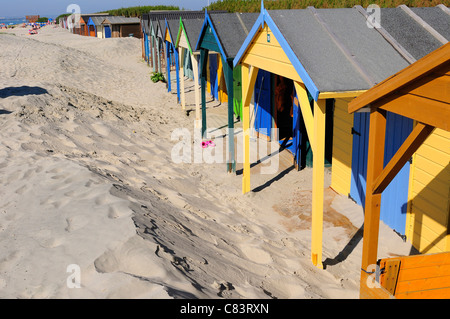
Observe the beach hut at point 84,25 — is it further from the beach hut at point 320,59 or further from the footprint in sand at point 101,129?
the beach hut at point 320,59

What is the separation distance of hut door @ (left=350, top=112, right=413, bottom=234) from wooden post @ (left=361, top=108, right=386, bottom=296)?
2296mm

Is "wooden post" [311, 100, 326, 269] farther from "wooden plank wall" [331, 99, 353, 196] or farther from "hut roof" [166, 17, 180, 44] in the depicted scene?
"hut roof" [166, 17, 180, 44]

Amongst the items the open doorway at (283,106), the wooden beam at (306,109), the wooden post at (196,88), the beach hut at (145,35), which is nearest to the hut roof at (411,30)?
the wooden beam at (306,109)

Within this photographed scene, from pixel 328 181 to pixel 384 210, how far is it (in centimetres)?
189

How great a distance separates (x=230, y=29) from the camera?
8.80 meters

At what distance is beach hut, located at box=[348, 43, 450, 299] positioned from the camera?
2.75 m

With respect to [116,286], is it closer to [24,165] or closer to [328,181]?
[24,165]

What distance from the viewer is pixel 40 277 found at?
143 inches

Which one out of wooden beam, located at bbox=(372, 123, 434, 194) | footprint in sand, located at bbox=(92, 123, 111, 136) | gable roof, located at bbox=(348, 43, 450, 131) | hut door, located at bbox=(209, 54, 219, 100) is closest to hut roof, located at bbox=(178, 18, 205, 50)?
hut door, located at bbox=(209, 54, 219, 100)

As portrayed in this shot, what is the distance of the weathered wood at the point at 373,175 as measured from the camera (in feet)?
11.5

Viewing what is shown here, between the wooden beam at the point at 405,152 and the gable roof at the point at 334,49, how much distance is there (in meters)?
1.34

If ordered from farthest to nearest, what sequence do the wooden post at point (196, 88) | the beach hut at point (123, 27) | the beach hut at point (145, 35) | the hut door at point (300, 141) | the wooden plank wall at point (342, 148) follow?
the beach hut at point (123, 27) < the beach hut at point (145, 35) < the wooden post at point (196, 88) < the hut door at point (300, 141) < the wooden plank wall at point (342, 148)

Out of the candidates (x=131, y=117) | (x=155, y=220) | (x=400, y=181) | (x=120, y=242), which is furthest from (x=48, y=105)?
(x=400, y=181)

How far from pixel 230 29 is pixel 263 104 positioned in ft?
9.13
